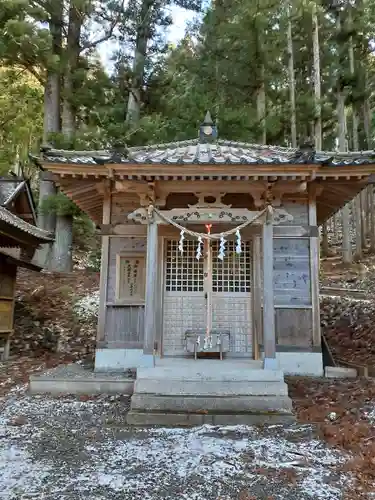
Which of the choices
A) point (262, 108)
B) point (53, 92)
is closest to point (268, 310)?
point (262, 108)

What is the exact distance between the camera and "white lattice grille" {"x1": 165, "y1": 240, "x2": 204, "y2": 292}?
8180mm

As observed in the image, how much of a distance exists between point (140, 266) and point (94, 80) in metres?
11.5

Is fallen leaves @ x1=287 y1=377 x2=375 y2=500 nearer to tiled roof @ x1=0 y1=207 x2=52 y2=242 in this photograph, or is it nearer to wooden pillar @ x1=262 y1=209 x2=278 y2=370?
wooden pillar @ x1=262 y1=209 x2=278 y2=370

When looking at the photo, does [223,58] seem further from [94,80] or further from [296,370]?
[296,370]

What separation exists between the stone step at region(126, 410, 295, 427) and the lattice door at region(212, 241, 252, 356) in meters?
2.69

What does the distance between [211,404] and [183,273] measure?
3.14 meters

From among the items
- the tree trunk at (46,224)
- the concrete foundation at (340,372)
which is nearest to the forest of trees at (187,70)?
the tree trunk at (46,224)

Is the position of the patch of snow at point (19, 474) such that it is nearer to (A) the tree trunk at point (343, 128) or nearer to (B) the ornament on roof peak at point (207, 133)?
(B) the ornament on roof peak at point (207, 133)

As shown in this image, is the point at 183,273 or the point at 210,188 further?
the point at 183,273

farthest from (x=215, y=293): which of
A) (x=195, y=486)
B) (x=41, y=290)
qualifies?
(x=41, y=290)

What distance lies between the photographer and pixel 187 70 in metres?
17.6

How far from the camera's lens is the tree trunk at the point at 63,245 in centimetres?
1562

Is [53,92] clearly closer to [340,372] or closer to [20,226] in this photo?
[20,226]

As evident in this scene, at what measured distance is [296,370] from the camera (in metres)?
7.41
